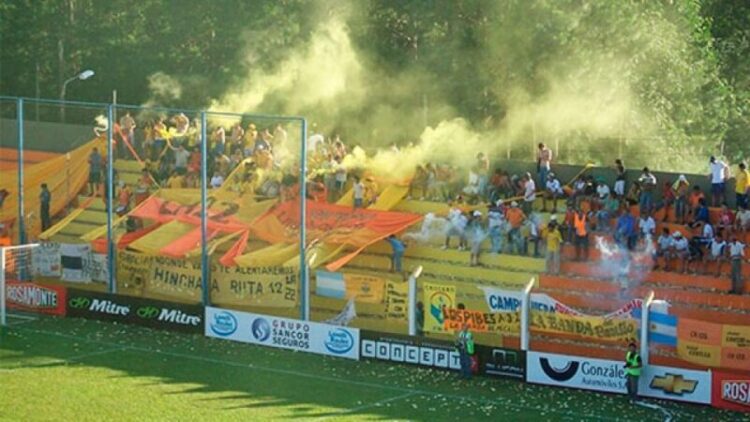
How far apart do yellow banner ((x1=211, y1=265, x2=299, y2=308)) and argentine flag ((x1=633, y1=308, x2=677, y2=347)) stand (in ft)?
30.2

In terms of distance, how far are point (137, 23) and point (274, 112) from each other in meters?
8.36

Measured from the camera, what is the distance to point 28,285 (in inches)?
1553

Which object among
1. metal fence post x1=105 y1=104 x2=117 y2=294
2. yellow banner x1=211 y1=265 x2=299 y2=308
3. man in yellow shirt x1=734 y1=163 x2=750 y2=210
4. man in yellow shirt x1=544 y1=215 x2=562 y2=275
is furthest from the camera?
metal fence post x1=105 y1=104 x2=117 y2=294

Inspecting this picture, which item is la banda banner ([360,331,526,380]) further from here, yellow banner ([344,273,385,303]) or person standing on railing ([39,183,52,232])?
person standing on railing ([39,183,52,232])

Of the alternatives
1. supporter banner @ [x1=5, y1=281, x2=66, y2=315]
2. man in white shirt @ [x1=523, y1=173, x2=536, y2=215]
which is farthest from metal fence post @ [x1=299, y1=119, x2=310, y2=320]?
supporter banner @ [x1=5, y1=281, x2=66, y2=315]

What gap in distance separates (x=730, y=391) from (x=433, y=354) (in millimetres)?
6576

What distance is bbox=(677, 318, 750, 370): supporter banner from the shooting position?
30.7 m

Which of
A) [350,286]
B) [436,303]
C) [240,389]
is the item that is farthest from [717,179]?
[240,389]

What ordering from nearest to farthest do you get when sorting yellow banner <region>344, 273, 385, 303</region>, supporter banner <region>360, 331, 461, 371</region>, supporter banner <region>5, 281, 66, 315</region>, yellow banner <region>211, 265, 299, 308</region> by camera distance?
supporter banner <region>360, 331, 461, 371</region> → yellow banner <region>344, 273, 385, 303</region> → yellow banner <region>211, 265, 299, 308</region> → supporter banner <region>5, 281, 66, 315</region>

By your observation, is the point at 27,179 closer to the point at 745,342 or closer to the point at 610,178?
the point at 610,178

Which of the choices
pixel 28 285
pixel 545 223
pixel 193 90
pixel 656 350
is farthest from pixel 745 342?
pixel 193 90

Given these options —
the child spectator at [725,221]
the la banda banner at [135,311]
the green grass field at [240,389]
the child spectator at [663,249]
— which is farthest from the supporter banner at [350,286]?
the child spectator at [725,221]

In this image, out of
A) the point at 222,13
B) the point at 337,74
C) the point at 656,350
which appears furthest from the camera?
the point at 222,13

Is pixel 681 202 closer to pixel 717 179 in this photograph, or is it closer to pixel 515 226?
pixel 717 179
